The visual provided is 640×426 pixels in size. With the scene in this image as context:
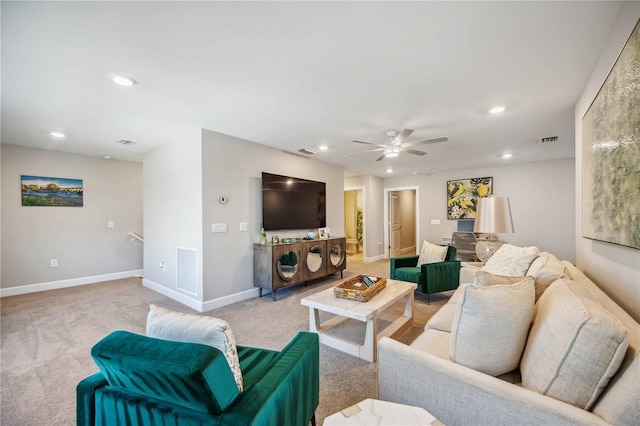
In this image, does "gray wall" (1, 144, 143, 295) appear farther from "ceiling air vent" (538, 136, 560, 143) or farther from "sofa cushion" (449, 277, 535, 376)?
"ceiling air vent" (538, 136, 560, 143)

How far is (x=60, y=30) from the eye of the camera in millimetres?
1637

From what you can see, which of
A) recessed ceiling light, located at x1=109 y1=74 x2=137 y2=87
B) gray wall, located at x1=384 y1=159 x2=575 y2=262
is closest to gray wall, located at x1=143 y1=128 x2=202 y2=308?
recessed ceiling light, located at x1=109 y1=74 x2=137 y2=87

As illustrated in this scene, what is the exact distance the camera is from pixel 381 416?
3.02ft

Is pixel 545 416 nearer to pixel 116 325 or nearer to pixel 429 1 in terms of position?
pixel 429 1

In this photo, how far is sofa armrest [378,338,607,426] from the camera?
903mm

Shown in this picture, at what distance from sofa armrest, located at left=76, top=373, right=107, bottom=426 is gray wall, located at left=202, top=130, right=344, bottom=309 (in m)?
2.45

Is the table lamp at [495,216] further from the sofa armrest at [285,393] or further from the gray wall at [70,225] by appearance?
the gray wall at [70,225]

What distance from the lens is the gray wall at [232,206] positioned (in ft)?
11.5

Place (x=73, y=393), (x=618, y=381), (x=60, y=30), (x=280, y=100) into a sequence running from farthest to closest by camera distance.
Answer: (x=280, y=100), (x=73, y=393), (x=60, y=30), (x=618, y=381)

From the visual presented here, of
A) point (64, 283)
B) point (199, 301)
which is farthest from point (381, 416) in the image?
point (64, 283)

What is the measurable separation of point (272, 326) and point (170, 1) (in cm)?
284

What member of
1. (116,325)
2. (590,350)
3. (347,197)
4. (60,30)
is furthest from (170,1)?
(347,197)

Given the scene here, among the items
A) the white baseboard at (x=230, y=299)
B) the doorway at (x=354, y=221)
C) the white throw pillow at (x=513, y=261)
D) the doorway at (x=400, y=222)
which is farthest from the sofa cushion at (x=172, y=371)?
the doorway at (x=354, y=221)

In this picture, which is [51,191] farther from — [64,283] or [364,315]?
[364,315]
